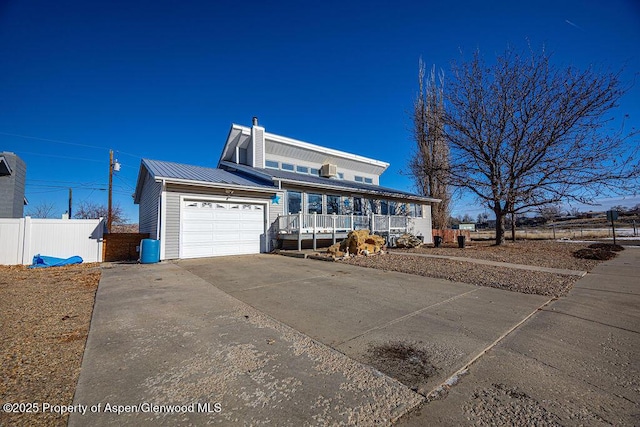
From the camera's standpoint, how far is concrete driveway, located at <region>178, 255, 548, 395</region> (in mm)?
2508

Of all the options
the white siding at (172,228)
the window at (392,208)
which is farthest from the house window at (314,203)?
the white siding at (172,228)

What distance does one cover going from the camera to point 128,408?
1.81 m

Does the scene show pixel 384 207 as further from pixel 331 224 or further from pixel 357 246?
pixel 357 246

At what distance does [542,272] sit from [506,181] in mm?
7974

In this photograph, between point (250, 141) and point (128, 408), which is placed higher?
point (250, 141)

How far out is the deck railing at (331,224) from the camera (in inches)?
454

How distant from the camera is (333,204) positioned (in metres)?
14.5

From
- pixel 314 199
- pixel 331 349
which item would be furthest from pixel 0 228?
pixel 331 349

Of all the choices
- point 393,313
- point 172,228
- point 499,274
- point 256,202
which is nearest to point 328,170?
point 256,202

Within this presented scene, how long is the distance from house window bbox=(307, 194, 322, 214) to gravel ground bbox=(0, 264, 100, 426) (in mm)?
9128

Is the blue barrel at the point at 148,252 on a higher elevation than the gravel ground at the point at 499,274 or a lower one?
higher

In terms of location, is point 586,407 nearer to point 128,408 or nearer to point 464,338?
point 464,338

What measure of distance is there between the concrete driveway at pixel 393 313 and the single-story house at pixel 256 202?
154 inches

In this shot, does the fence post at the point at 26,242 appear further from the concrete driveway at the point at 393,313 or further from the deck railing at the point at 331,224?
the deck railing at the point at 331,224
